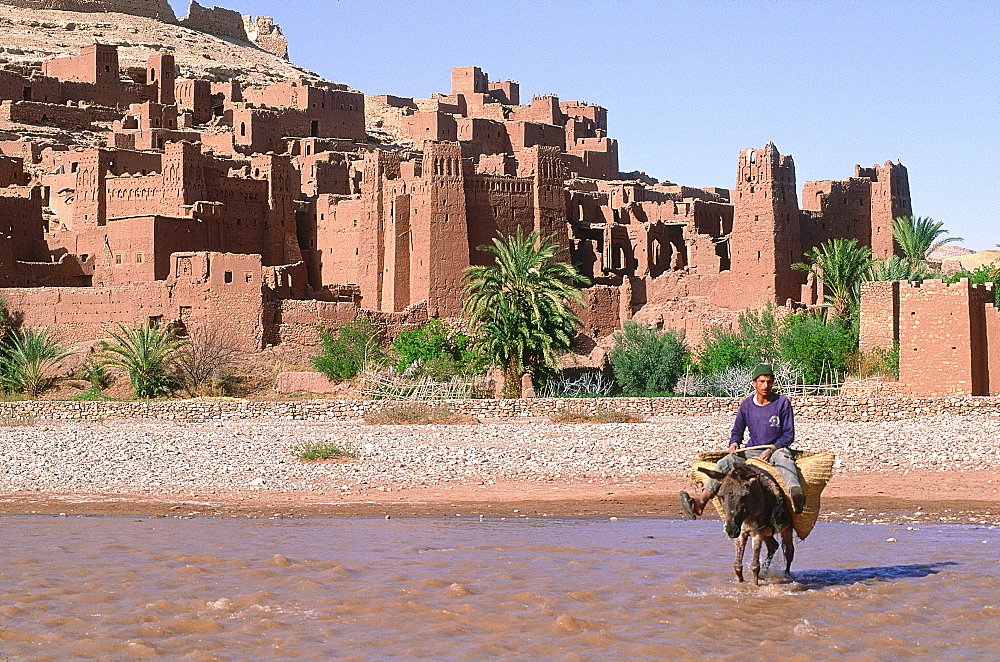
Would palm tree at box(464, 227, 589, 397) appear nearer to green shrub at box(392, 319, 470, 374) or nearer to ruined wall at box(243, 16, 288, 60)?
green shrub at box(392, 319, 470, 374)

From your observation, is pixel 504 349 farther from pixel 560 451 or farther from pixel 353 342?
pixel 560 451

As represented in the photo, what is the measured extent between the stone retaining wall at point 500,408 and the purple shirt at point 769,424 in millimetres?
14864

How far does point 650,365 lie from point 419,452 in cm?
1403

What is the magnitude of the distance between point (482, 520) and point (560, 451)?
569 cm

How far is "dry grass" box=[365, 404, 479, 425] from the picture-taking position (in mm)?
25219

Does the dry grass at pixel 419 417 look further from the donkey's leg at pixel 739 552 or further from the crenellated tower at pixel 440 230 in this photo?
the crenellated tower at pixel 440 230

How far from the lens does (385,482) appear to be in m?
18.4

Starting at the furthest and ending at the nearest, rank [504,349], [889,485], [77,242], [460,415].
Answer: [77,242], [504,349], [460,415], [889,485]

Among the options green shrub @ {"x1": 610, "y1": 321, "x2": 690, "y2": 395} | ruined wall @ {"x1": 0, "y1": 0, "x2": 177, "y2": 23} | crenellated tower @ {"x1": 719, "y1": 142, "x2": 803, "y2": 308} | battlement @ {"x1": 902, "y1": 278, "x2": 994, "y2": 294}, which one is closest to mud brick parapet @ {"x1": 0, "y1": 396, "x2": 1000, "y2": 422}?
battlement @ {"x1": 902, "y1": 278, "x2": 994, "y2": 294}

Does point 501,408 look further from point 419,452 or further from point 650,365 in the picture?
point 650,365

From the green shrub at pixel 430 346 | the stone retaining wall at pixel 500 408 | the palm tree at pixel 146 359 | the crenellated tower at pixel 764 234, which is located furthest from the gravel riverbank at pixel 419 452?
the crenellated tower at pixel 764 234

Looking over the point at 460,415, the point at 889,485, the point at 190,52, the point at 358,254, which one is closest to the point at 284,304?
the point at 358,254

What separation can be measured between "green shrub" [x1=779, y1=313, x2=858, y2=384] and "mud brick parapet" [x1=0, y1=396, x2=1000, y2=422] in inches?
233

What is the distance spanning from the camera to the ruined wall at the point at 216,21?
327 ft
